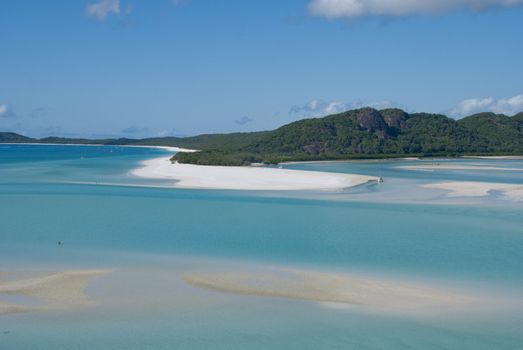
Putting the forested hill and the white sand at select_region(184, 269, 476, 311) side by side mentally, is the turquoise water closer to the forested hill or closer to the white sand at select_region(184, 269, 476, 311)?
the white sand at select_region(184, 269, 476, 311)

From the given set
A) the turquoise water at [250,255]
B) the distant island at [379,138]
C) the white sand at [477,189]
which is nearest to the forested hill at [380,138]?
the distant island at [379,138]

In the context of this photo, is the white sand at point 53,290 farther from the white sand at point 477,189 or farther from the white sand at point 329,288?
the white sand at point 477,189

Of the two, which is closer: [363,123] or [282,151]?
[282,151]

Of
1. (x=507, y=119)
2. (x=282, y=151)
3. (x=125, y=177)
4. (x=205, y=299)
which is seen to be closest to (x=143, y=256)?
(x=205, y=299)

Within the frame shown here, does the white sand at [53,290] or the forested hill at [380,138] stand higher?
the forested hill at [380,138]

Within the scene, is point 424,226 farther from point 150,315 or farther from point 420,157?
point 420,157

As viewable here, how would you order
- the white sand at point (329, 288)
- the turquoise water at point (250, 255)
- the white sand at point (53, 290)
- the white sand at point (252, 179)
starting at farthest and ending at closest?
the white sand at point (252, 179), the white sand at point (329, 288), the white sand at point (53, 290), the turquoise water at point (250, 255)
